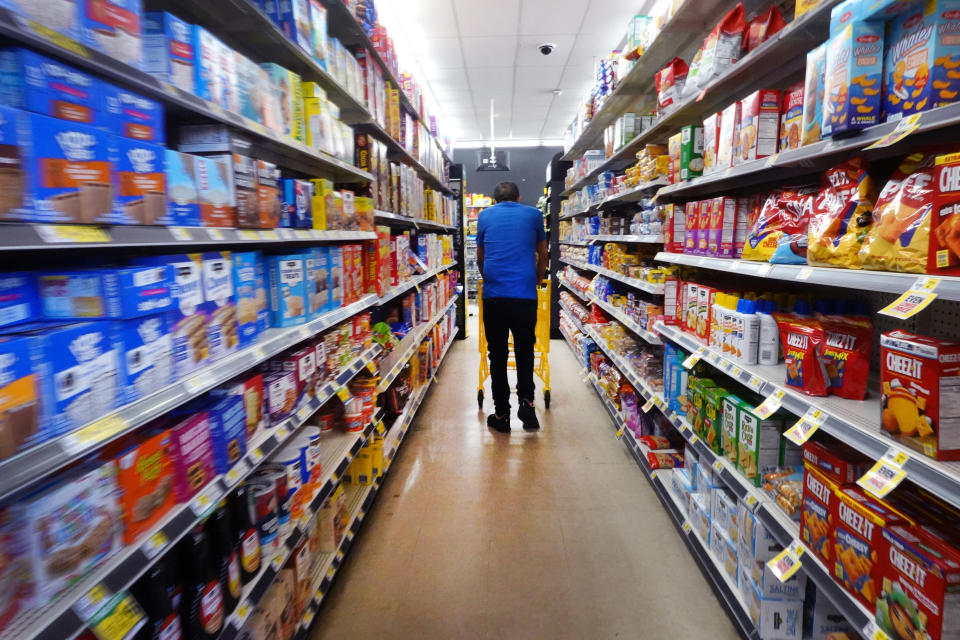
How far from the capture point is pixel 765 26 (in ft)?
6.64

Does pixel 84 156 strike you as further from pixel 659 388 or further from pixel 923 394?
pixel 659 388

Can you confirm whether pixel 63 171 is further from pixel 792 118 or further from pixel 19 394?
pixel 792 118

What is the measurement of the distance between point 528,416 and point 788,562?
268 cm

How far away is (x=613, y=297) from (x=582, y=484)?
5.69ft

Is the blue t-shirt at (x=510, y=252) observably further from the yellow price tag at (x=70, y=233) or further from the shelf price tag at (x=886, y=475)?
the yellow price tag at (x=70, y=233)

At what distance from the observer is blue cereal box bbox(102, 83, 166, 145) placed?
1107 mm

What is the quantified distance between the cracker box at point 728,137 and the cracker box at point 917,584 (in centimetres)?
153

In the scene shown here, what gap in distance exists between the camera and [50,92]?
964 millimetres

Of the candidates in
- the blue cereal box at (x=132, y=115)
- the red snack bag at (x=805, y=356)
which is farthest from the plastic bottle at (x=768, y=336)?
the blue cereal box at (x=132, y=115)

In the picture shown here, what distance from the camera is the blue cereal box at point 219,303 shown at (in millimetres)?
1432

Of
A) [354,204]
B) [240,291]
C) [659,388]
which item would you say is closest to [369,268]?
[354,204]

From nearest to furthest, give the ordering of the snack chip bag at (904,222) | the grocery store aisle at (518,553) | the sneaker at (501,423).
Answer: the snack chip bag at (904,222) < the grocery store aisle at (518,553) < the sneaker at (501,423)

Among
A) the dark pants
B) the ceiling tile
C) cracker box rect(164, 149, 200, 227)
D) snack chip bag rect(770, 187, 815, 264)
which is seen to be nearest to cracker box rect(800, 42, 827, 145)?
snack chip bag rect(770, 187, 815, 264)

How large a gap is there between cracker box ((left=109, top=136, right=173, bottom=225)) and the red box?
6.34 feet
